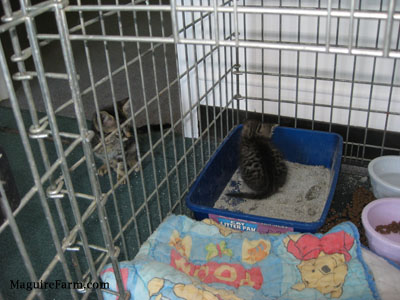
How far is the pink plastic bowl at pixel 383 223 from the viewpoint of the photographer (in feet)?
4.71

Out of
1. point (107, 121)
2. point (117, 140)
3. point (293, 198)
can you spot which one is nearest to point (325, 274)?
point (293, 198)

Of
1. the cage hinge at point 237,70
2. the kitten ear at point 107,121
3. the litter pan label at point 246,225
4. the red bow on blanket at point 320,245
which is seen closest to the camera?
the red bow on blanket at point 320,245

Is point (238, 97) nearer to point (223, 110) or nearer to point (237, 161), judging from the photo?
point (223, 110)

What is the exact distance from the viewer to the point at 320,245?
1420 mm

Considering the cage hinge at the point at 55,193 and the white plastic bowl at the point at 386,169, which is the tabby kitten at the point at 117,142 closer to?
the cage hinge at the point at 55,193

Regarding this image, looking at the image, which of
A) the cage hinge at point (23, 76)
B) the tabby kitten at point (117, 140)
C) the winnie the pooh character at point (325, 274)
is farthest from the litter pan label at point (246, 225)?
the cage hinge at point (23, 76)

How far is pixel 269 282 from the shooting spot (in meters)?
1.38

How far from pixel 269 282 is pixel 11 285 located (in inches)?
34.1

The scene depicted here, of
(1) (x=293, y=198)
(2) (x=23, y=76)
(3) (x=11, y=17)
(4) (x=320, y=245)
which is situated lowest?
(1) (x=293, y=198)

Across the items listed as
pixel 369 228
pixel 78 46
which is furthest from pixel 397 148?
pixel 78 46

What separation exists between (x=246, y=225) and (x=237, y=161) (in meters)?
0.56

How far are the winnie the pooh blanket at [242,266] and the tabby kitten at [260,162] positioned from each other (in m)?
0.31

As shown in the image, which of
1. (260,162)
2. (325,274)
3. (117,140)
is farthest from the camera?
(117,140)

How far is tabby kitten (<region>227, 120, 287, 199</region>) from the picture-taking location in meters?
1.79
